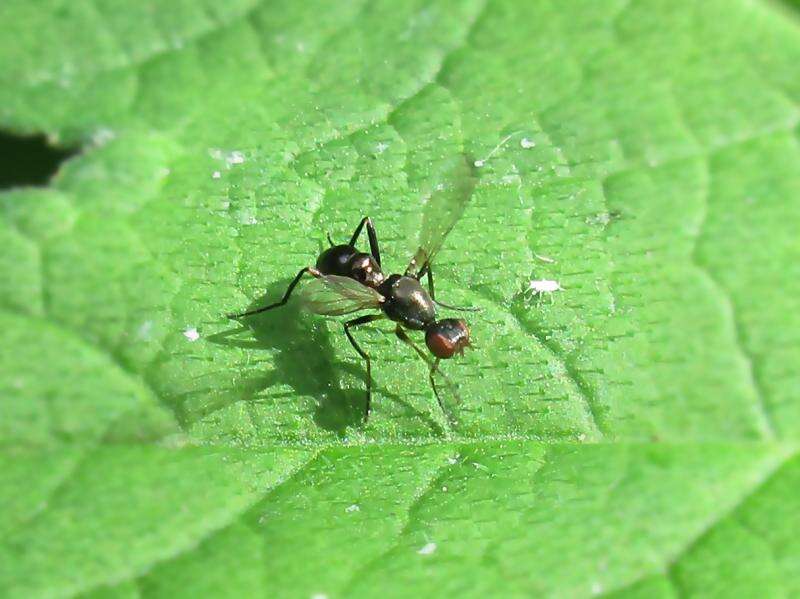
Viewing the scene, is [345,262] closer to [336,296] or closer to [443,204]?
[336,296]

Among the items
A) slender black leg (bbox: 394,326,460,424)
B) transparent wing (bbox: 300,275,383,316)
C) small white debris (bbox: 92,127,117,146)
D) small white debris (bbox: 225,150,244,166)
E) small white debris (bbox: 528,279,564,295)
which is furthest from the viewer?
small white debris (bbox: 92,127,117,146)

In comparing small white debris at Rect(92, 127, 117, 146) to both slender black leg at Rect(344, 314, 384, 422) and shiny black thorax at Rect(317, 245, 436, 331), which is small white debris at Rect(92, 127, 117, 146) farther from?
slender black leg at Rect(344, 314, 384, 422)

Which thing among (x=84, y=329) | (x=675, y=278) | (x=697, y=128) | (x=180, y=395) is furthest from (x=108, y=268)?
(x=697, y=128)

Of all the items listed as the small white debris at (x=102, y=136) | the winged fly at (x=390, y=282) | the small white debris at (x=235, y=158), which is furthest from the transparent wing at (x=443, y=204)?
the small white debris at (x=102, y=136)

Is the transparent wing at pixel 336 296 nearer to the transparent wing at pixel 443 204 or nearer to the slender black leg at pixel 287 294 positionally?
the slender black leg at pixel 287 294

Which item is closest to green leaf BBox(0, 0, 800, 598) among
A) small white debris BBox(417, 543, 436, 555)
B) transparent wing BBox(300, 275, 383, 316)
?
small white debris BBox(417, 543, 436, 555)

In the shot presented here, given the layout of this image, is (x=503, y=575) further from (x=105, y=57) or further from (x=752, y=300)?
(x=105, y=57)
